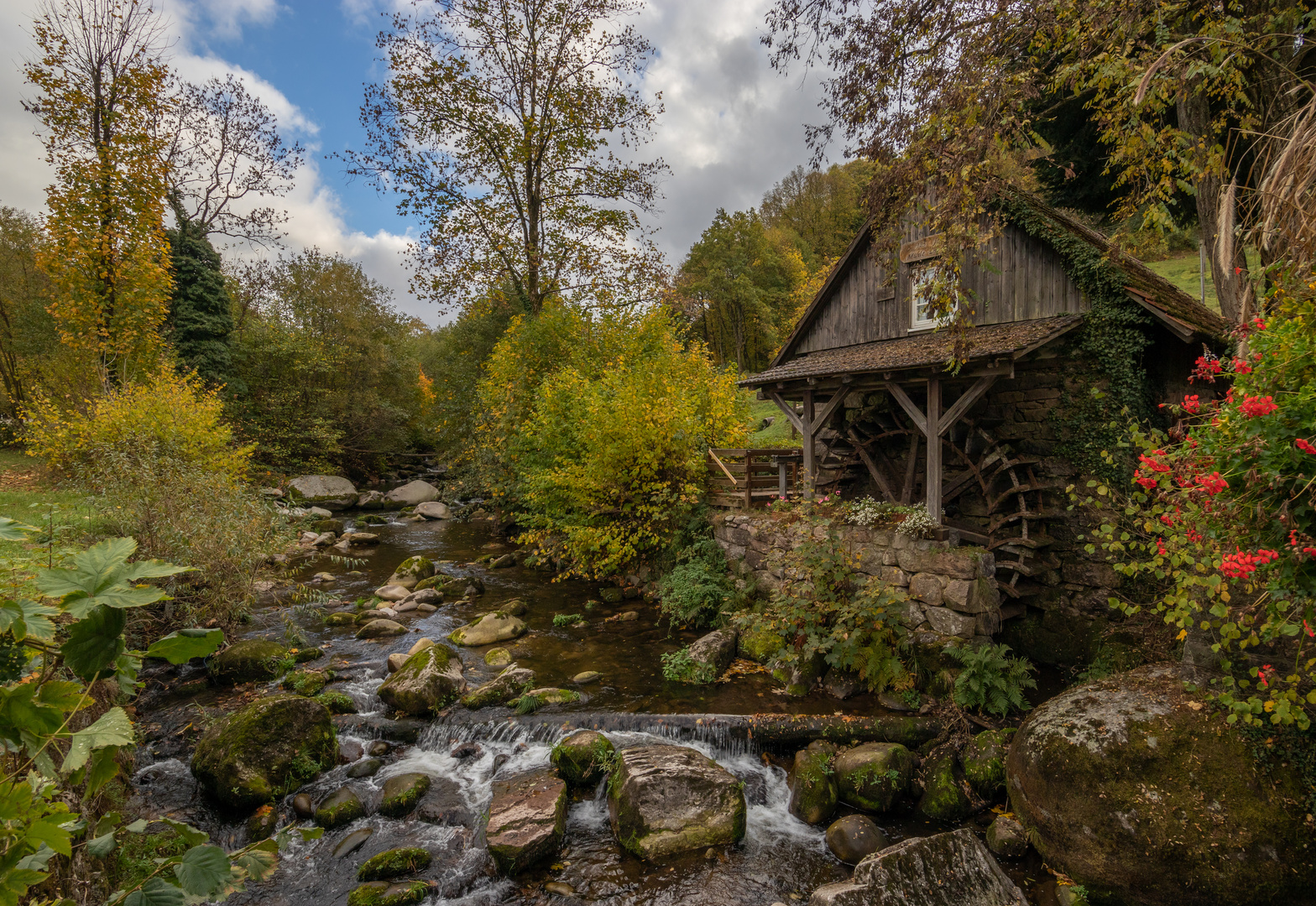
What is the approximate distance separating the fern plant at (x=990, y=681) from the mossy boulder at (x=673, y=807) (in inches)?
113

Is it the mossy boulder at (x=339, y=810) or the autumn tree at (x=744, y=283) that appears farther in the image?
the autumn tree at (x=744, y=283)

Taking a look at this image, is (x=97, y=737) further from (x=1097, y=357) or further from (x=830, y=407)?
(x=1097, y=357)

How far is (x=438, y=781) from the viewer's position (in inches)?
234

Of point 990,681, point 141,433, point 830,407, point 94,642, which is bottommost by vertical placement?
point 990,681

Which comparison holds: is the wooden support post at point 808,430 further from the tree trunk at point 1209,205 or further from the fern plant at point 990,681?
the tree trunk at point 1209,205

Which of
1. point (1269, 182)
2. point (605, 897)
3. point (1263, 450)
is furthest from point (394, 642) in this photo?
point (1269, 182)

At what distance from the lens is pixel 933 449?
26.4 feet

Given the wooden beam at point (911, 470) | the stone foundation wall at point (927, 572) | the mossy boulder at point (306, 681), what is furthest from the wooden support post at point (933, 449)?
the mossy boulder at point (306, 681)

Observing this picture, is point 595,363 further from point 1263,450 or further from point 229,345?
point 229,345

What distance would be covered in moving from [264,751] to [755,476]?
7646 millimetres

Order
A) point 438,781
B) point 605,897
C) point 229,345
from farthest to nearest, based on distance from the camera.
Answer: point 229,345 < point 438,781 < point 605,897

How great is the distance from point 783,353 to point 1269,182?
865 centimetres

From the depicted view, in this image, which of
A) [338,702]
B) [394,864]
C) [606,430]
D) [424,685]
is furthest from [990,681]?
[338,702]

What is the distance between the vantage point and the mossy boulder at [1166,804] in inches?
154
